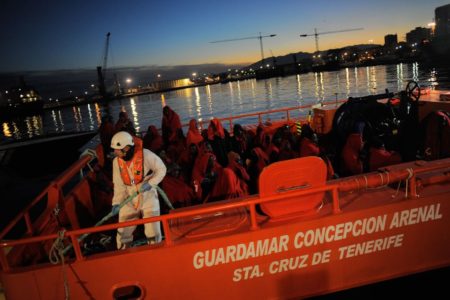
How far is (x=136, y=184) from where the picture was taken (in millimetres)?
4461

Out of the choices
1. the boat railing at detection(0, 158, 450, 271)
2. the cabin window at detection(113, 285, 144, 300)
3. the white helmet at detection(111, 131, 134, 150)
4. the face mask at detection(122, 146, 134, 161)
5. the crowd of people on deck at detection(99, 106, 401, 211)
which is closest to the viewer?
the boat railing at detection(0, 158, 450, 271)

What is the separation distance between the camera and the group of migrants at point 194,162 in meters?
4.43

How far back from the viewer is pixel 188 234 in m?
3.85

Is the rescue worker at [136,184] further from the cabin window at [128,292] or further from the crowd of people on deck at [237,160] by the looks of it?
the crowd of people on deck at [237,160]

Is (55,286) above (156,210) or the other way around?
the other way around

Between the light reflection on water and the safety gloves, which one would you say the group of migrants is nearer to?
the safety gloves

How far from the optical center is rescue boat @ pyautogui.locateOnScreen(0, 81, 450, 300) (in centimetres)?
362

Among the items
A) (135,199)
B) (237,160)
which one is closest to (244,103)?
(237,160)

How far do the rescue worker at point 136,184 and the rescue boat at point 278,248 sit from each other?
1.60 ft

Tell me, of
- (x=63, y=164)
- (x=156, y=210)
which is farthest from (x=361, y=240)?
(x=63, y=164)

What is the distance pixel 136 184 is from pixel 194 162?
9.18ft

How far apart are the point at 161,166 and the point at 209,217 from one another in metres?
0.99

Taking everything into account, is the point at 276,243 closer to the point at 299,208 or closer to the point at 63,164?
the point at 299,208

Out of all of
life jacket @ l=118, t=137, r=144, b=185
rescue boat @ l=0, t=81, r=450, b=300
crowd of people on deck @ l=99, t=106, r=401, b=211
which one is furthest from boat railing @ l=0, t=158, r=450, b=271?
crowd of people on deck @ l=99, t=106, r=401, b=211
